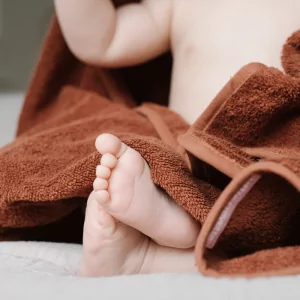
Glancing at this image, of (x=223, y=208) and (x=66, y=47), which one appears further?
(x=66, y=47)

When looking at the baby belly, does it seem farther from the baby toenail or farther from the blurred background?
the blurred background

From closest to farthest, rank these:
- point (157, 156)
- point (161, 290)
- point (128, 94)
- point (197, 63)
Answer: point (161, 290), point (157, 156), point (197, 63), point (128, 94)

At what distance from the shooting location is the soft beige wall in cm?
118

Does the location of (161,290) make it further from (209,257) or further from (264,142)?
(264,142)

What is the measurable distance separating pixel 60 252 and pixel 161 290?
21 centimetres

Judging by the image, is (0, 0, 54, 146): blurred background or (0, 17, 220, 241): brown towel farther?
(0, 0, 54, 146): blurred background

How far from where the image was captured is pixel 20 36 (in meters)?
1.21

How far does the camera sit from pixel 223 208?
0.40 m

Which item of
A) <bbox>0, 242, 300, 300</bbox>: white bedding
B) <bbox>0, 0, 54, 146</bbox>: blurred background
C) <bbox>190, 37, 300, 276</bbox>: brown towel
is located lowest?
<bbox>0, 0, 54, 146</bbox>: blurred background

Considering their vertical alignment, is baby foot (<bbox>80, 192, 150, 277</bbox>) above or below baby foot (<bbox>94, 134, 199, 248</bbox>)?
below

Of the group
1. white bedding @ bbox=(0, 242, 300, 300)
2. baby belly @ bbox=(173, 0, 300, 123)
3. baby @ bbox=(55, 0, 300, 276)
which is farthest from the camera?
baby belly @ bbox=(173, 0, 300, 123)

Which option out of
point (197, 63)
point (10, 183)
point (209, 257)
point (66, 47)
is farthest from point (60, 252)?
point (66, 47)

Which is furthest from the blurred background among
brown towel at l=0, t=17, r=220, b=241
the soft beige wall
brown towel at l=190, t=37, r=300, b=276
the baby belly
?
brown towel at l=190, t=37, r=300, b=276

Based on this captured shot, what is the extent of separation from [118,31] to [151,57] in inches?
2.8
